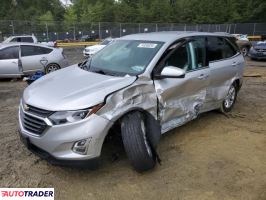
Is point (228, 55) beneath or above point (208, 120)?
above

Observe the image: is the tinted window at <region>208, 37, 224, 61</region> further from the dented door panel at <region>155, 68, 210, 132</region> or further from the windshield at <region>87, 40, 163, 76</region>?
the windshield at <region>87, 40, 163, 76</region>

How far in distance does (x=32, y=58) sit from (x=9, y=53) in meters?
0.77

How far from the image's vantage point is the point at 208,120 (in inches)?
259

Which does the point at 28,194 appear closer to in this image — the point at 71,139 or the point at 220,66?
the point at 71,139

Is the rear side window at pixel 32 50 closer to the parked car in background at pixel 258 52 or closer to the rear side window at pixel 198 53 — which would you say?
the rear side window at pixel 198 53

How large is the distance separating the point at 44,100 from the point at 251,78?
9.60m

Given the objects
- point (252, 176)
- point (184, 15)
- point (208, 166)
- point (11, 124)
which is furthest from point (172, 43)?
point (184, 15)

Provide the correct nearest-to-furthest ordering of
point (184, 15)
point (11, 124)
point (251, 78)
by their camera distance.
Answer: point (11, 124) → point (251, 78) → point (184, 15)

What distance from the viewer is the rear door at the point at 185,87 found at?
4.93 meters

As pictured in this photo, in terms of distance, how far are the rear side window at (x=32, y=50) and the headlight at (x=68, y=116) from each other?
8.71 metres

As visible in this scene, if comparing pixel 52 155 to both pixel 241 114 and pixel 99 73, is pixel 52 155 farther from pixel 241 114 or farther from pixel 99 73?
pixel 241 114

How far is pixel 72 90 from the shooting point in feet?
14.0

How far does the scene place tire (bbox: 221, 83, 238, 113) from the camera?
6.82 m

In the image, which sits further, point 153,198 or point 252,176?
point 252,176
